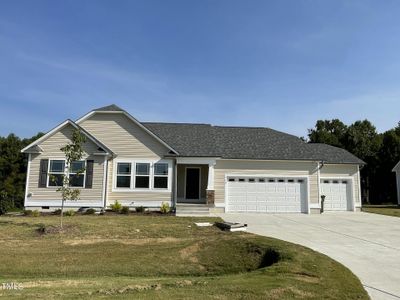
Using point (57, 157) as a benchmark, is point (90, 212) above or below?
below

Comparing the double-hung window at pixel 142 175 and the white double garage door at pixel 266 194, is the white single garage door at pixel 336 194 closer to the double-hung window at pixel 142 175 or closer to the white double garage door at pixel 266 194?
the white double garage door at pixel 266 194

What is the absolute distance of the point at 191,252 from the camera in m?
10.7

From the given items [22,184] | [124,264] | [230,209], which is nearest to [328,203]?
[230,209]

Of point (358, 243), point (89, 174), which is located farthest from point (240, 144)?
point (358, 243)

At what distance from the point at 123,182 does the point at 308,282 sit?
15642mm

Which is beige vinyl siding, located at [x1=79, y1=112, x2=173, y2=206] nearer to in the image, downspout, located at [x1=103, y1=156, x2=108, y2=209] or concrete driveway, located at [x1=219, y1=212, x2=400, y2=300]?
downspout, located at [x1=103, y1=156, x2=108, y2=209]

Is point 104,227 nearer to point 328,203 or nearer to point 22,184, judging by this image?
point 328,203

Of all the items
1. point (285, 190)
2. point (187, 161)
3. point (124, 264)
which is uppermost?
point (187, 161)

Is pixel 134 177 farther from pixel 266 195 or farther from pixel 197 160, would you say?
pixel 266 195

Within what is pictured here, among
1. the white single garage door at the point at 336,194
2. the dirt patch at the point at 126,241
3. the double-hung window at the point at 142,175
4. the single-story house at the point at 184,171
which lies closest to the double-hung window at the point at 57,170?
the single-story house at the point at 184,171

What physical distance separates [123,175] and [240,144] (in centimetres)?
822

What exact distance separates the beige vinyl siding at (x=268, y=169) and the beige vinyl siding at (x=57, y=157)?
281 inches

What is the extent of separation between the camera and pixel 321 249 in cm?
1060

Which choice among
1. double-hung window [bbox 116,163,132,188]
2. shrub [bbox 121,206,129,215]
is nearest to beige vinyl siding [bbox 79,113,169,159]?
double-hung window [bbox 116,163,132,188]
